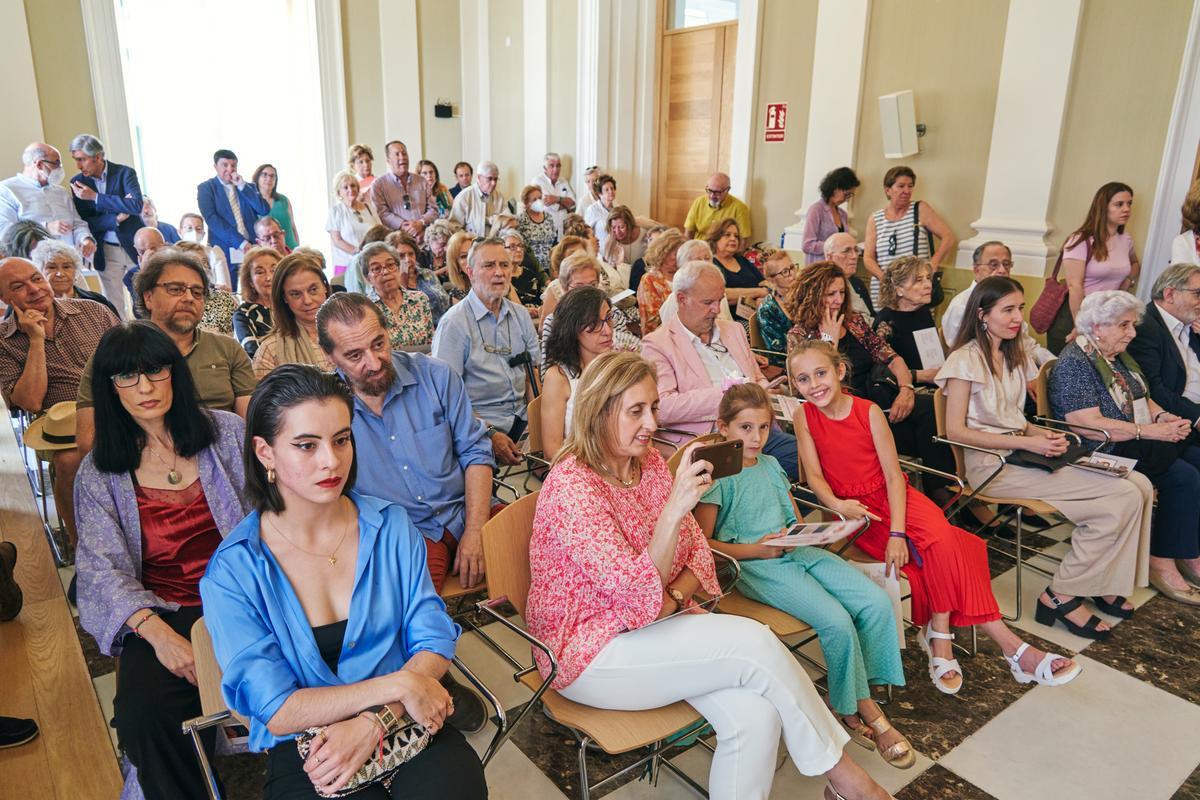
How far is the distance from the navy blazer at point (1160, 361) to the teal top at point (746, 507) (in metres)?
2.20

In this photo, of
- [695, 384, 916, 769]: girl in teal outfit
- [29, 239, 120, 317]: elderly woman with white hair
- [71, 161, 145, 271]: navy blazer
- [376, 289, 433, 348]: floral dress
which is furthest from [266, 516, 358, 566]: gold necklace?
[71, 161, 145, 271]: navy blazer

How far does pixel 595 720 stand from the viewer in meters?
1.81

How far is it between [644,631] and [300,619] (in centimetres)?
79

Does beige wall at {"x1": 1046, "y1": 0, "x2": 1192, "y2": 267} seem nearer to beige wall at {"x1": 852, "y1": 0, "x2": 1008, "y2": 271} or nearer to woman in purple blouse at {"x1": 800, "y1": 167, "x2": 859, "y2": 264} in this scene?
beige wall at {"x1": 852, "y1": 0, "x2": 1008, "y2": 271}

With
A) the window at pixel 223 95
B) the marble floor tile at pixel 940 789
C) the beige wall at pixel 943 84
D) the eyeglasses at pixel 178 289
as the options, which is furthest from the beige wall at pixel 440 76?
the marble floor tile at pixel 940 789

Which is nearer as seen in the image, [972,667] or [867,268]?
[972,667]

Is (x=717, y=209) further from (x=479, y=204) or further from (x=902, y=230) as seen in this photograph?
(x=479, y=204)

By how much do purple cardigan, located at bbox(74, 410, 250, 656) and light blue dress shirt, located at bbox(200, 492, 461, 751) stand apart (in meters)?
0.49

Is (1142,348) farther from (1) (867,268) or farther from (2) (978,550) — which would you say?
(1) (867,268)

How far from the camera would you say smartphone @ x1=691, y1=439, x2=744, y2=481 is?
194cm

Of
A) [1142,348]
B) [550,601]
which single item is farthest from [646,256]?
[550,601]

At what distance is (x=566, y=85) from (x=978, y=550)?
8.23 meters

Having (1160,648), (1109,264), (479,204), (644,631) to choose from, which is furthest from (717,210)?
(644,631)

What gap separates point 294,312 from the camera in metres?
3.26
